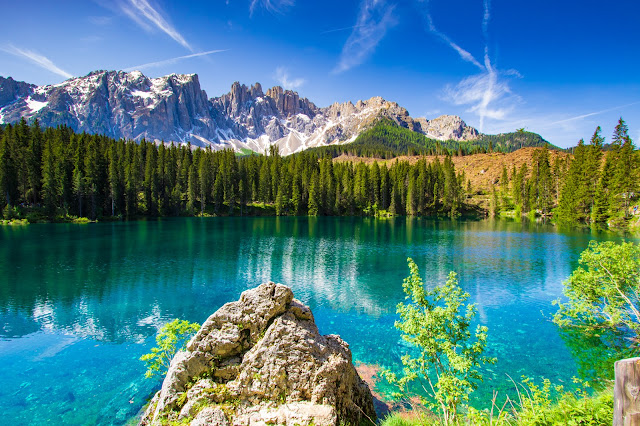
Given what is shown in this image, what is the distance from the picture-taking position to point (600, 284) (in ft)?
55.6

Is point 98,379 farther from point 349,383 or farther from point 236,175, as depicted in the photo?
point 236,175

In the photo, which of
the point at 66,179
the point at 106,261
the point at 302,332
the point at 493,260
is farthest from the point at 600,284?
the point at 66,179

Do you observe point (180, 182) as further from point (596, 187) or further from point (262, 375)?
point (596, 187)

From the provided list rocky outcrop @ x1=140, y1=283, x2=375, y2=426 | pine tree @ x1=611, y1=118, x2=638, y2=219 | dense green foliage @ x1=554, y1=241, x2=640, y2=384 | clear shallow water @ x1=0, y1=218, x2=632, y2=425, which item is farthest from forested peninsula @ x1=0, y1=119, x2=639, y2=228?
rocky outcrop @ x1=140, y1=283, x2=375, y2=426

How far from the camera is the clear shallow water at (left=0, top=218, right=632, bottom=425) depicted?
12984 millimetres

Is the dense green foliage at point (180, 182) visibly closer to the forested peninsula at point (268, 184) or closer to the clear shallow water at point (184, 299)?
the forested peninsula at point (268, 184)

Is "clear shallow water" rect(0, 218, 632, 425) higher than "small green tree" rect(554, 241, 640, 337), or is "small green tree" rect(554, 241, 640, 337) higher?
"small green tree" rect(554, 241, 640, 337)

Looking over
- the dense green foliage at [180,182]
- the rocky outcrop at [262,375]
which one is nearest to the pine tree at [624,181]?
the dense green foliage at [180,182]

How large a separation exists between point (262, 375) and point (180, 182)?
4611 inches

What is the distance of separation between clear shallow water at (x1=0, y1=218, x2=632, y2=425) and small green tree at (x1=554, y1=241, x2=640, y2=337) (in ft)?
8.47

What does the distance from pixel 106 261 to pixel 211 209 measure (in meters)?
83.4

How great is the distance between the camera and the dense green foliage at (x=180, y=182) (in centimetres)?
7756

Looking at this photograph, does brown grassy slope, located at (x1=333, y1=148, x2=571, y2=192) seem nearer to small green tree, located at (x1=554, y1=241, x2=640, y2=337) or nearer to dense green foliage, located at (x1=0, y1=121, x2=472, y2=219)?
dense green foliage, located at (x1=0, y1=121, x2=472, y2=219)

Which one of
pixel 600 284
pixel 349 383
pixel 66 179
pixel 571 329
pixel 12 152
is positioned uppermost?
pixel 12 152
